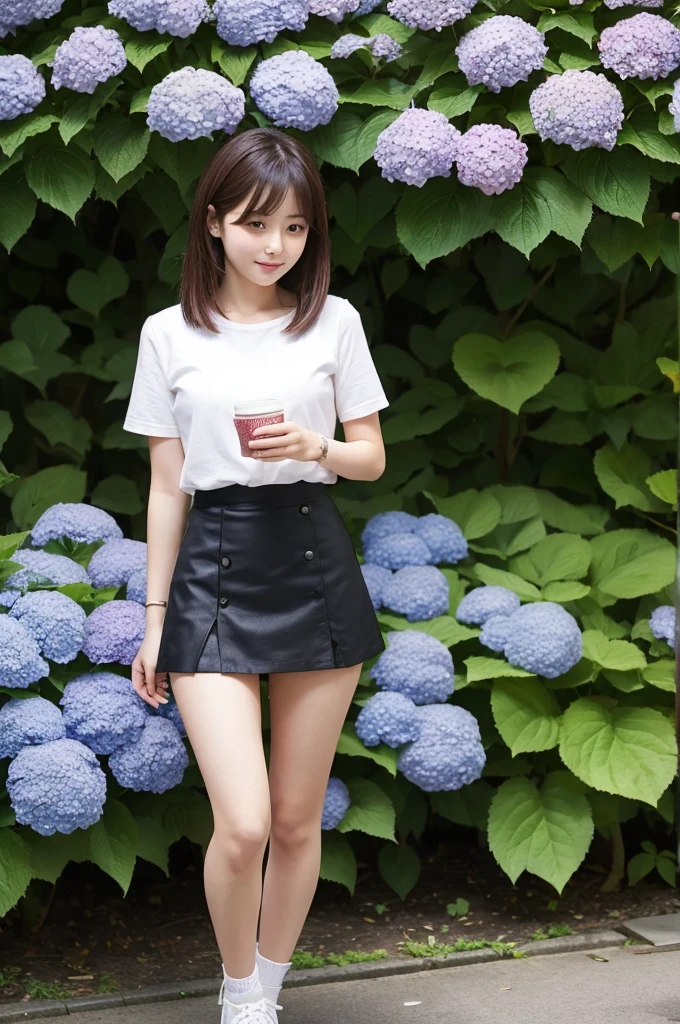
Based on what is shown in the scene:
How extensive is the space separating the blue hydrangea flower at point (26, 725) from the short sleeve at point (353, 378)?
0.85m

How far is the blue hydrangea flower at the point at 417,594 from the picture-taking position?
120 inches

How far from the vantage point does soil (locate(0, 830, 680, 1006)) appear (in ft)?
9.37

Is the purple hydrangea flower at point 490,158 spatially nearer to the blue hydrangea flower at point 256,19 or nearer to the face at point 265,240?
the blue hydrangea flower at point 256,19

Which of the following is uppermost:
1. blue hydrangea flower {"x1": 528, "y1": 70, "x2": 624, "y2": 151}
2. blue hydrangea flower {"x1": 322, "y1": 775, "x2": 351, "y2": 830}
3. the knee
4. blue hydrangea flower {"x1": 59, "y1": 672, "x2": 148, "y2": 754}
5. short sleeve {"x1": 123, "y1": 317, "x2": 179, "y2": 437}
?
blue hydrangea flower {"x1": 528, "y1": 70, "x2": 624, "y2": 151}

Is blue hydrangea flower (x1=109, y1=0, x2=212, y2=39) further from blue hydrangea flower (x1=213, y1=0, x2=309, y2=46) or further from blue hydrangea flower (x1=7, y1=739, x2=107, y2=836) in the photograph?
blue hydrangea flower (x1=7, y1=739, x2=107, y2=836)

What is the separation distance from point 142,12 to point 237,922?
189cm

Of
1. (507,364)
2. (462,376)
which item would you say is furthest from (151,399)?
(507,364)

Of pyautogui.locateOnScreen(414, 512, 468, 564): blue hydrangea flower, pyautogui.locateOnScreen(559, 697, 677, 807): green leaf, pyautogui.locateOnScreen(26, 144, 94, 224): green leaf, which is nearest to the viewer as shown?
pyautogui.locateOnScreen(559, 697, 677, 807): green leaf

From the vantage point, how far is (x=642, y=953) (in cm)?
290

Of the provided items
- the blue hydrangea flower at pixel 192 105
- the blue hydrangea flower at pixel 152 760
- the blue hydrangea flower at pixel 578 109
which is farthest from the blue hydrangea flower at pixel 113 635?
the blue hydrangea flower at pixel 578 109

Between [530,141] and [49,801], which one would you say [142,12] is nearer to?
[530,141]

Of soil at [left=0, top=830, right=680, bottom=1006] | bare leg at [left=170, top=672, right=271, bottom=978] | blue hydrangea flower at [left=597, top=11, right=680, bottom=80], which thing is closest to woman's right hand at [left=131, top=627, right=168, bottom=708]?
bare leg at [left=170, top=672, right=271, bottom=978]

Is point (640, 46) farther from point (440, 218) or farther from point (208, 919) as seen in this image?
point (208, 919)

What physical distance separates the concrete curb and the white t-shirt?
42.9 inches
